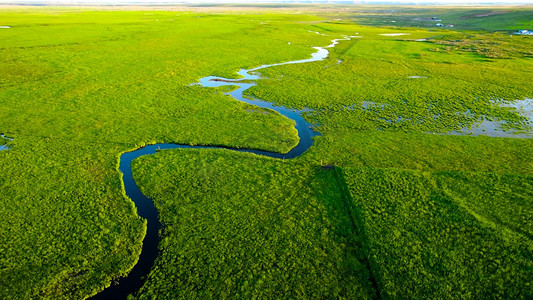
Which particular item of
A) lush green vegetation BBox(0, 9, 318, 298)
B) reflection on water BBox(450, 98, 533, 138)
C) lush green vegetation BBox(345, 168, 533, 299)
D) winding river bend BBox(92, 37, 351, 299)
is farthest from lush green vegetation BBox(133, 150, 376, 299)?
reflection on water BBox(450, 98, 533, 138)

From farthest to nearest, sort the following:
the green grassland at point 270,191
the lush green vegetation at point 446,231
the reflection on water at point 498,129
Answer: the reflection on water at point 498,129
the green grassland at point 270,191
the lush green vegetation at point 446,231

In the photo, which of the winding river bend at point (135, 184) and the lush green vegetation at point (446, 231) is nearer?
the lush green vegetation at point (446, 231)

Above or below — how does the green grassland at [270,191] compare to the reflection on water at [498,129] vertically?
below

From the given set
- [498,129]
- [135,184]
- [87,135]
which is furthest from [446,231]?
[87,135]

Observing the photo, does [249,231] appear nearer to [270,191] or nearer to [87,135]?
[270,191]

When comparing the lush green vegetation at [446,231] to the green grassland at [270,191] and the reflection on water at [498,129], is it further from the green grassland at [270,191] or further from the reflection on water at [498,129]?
the reflection on water at [498,129]

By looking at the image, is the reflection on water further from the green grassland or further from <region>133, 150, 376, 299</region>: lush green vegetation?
<region>133, 150, 376, 299</region>: lush green vegetation

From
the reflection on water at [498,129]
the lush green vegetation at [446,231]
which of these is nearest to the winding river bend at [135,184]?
the lush green vegetation at [446,231]

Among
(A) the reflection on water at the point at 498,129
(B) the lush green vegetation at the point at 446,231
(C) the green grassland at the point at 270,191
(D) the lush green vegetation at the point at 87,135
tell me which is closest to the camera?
(B) the lush green vegetation at the point at 446,231
